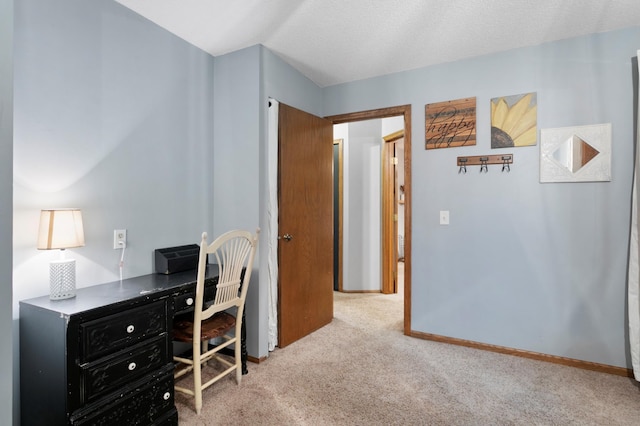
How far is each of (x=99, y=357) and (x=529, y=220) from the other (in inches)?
116

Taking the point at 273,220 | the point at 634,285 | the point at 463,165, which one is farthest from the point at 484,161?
the point at 273,220

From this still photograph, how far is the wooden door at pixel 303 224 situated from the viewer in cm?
288

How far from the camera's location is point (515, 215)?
2736 millimetres

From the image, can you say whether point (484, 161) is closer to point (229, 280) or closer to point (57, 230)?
point (229, 280)

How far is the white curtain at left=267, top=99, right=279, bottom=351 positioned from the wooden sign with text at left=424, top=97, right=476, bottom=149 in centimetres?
135

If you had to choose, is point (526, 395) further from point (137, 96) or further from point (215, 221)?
point (137, 96)

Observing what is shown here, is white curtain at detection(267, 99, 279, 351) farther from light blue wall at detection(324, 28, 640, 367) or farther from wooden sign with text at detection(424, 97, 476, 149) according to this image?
wooden sign with text at detection(424, 97, 476, 149)

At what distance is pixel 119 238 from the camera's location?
7.03 feet

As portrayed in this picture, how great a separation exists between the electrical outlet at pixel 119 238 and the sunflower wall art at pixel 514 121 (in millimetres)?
2831

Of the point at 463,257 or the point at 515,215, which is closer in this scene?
the point at 515,215

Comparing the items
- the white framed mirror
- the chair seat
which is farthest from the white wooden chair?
the white framed mirror

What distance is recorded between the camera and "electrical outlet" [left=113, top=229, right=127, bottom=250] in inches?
83.5

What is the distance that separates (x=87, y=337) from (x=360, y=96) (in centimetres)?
289

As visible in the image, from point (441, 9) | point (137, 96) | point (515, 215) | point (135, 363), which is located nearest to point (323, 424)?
point (135, 363)
